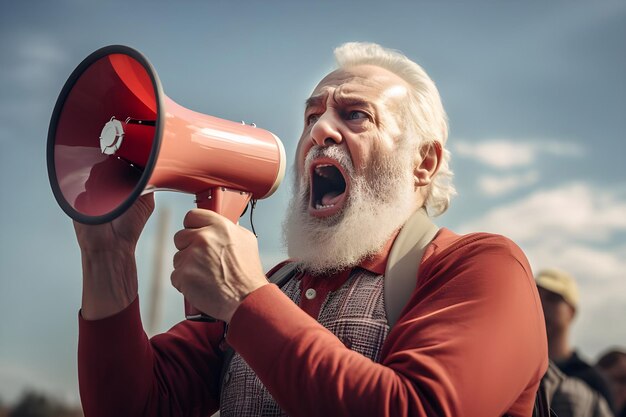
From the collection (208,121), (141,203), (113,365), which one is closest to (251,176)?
(208,121)

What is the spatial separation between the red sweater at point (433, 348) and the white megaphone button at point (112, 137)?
0.70m

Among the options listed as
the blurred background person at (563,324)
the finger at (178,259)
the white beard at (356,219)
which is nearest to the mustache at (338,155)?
the white beard at (356,219)

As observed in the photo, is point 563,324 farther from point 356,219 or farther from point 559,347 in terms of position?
point 356,219

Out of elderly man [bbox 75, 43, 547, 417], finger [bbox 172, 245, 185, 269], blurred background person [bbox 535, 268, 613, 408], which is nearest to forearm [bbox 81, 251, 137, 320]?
elderly man [bbox 75, 43, 547, 417]

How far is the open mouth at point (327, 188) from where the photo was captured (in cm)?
270

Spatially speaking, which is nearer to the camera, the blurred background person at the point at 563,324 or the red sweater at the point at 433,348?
the red sweater at the point at 433,348

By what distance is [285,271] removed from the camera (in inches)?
110

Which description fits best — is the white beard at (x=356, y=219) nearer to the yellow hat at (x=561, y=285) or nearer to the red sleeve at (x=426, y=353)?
the red sleeve at (x=426, y=353)

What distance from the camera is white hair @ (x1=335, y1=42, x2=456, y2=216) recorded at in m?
2.88

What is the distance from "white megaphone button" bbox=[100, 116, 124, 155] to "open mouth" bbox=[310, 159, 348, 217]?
714mm

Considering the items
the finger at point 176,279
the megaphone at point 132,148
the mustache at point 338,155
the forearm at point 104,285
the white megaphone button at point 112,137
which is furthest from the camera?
the mustache at point 338,155

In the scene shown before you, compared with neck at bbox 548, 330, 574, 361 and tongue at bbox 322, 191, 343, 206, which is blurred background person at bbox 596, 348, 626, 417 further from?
tongue at bbox 322, 191, 343, 206

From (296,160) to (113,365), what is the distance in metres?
1.02

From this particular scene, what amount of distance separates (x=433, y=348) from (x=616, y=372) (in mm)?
3854
